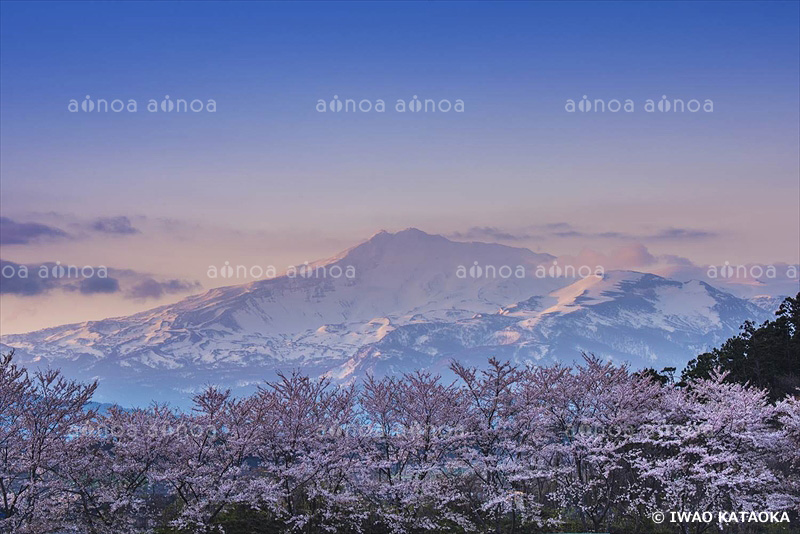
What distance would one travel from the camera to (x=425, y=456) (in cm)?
2833

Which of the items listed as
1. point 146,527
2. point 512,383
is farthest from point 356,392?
point 146,527

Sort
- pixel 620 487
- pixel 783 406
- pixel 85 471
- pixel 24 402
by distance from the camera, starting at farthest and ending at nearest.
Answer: pixel 620 487 → pixel 783 406 → pixel 85 471 → pixel 24 402

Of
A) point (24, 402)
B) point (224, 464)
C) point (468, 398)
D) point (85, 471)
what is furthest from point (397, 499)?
point (24, 402)

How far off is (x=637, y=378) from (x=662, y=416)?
2.14 meters

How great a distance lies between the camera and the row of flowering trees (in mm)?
25422

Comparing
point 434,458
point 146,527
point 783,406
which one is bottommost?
point 146,527

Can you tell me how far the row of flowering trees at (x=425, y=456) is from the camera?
25.4m

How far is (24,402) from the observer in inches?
905

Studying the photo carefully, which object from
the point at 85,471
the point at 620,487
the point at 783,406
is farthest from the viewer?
the point at 620,487

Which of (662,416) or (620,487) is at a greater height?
(662,416)

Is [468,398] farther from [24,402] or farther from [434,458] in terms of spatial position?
[24,402]

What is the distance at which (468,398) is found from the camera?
28.7 meters

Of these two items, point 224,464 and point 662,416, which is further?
point 662,416

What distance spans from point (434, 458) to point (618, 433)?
696 centimetres
